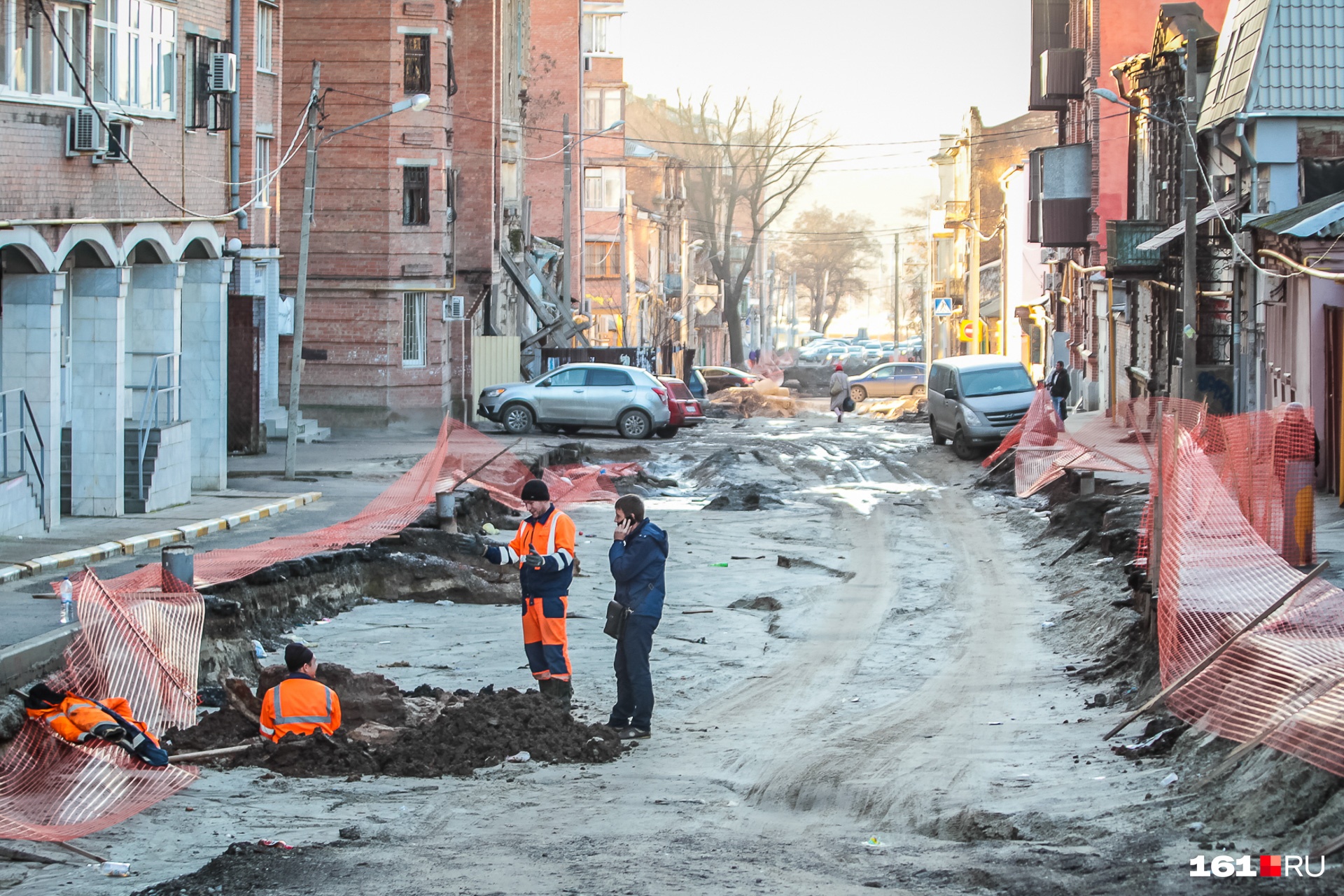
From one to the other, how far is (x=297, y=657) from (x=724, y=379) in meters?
46.5

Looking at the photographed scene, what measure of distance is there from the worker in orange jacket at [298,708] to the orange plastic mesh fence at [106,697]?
78cm

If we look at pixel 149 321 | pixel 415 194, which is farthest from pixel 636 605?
pixel 415 194

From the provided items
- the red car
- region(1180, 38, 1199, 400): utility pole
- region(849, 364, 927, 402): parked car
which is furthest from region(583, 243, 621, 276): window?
region(1180, 38, 1199, 400): utility pole

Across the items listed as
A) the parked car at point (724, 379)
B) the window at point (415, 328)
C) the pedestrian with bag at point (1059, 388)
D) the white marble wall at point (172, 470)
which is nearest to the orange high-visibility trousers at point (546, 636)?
the white marble wall at point (172, 470)

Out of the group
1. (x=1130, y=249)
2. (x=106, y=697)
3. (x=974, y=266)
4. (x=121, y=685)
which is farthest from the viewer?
(x=974, y=266)

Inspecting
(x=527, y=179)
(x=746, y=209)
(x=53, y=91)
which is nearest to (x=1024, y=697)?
(x=53, y=91)

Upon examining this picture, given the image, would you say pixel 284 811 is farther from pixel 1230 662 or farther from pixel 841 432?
pixel 841 432

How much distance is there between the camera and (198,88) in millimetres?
20844

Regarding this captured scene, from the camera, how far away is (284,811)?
314 inches

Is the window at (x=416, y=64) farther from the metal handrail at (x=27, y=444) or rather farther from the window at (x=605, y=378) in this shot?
the metal handrail at (x=27, y=444)

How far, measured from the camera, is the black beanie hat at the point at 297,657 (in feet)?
31.1

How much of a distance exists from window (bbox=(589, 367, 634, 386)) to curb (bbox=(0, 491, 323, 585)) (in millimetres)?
14539

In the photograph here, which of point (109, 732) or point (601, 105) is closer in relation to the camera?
point (109, 732)

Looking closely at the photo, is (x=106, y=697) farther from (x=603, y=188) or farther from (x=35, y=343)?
(x=603, y=188)
